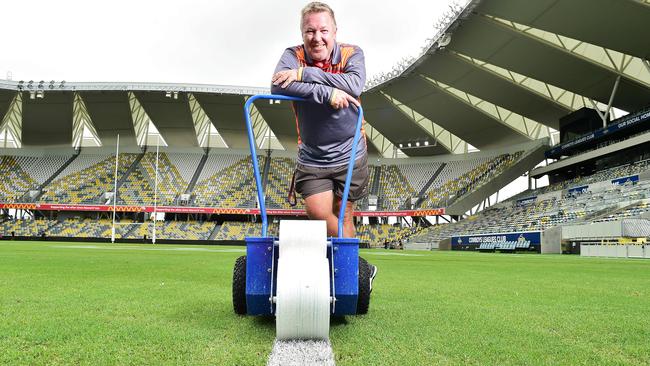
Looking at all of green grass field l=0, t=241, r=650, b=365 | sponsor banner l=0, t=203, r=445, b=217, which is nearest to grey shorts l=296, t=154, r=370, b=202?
green grass field l=0, t=241, r=650, b=365

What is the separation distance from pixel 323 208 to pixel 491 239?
31.9 m

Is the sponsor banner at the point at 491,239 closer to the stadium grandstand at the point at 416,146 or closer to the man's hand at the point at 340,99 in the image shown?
the stadium grandstand at the point at 416,146

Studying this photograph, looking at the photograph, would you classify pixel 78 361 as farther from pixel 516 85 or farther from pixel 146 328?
pixel 516 85

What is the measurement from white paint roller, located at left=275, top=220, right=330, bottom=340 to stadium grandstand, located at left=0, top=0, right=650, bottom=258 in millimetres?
25153

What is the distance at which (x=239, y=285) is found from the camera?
330cm

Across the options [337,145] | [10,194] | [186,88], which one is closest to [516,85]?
[186,88]

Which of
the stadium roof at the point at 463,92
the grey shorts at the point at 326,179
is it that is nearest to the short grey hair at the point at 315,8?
the grey shorts at the point at 326,179

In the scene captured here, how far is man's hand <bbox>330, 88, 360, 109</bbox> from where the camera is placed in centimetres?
334

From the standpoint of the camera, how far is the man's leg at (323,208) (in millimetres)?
3516

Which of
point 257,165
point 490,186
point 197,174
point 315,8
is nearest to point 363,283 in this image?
point 257,165

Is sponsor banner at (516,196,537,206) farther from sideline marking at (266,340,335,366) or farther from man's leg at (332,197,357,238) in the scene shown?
sideline marking at (266,340,335,366)

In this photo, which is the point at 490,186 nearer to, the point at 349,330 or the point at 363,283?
the point at 363,283

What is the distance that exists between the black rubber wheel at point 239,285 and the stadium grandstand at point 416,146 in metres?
24.8

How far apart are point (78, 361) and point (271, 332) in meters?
1.02
